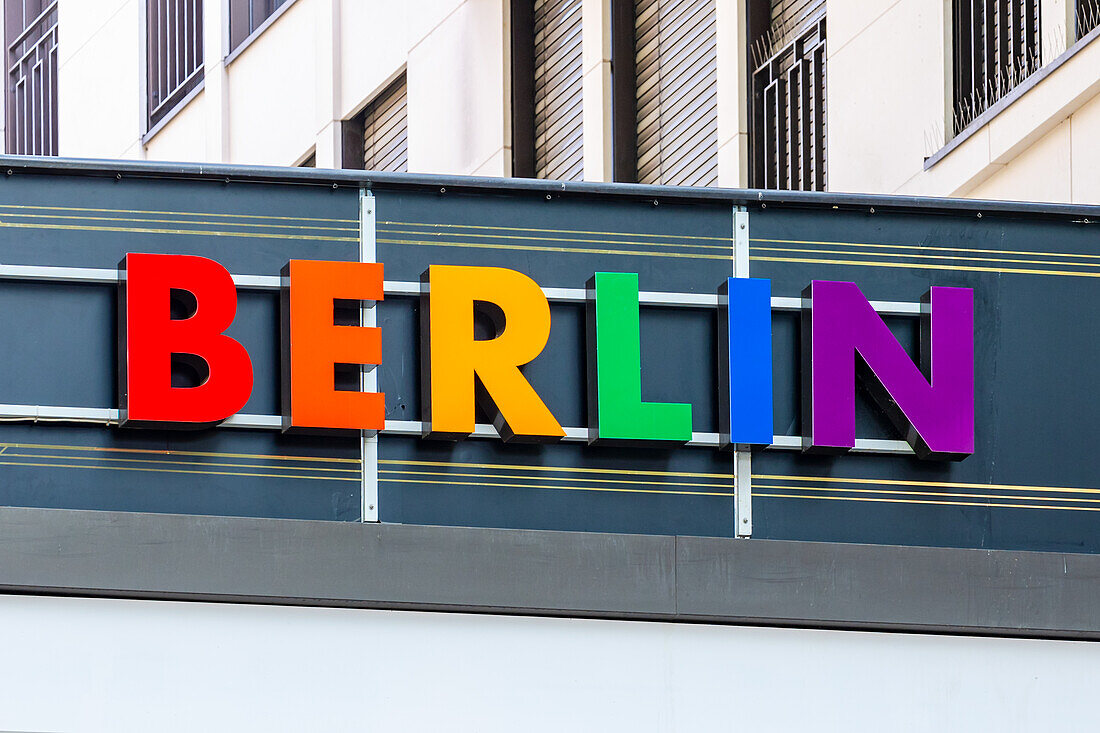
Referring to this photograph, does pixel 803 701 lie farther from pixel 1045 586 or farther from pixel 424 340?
pixel 424 340

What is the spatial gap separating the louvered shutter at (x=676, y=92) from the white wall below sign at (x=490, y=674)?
974cm

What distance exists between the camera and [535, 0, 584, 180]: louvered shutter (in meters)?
25.2

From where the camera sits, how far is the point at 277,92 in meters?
32.8

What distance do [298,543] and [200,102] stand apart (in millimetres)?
23498

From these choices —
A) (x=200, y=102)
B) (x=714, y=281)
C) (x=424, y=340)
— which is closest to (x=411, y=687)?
(x=424, y=340)

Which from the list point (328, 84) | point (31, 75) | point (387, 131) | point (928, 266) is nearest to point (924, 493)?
point (928, 266)

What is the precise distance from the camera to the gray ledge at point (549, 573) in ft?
41.1

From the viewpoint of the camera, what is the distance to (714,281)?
14.2 m

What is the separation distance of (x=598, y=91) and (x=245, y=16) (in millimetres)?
11596

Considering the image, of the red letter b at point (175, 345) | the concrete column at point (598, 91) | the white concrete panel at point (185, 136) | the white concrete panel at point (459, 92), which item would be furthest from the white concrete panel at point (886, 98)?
the white concrete panel at point (185, 136)

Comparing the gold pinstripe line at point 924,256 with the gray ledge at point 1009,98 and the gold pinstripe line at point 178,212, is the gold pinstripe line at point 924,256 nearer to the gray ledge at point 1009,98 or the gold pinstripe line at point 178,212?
the gray ledge at point 1009,98

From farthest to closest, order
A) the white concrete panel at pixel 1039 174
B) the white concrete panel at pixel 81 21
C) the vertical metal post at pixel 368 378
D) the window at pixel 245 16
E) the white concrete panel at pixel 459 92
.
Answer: the white concrete panel at pixel 81 21 < the window at pixel 245 16 < the white concrete panel at pixel 459 92 < the white concrete panel at pixel 1039 174 < the vertical metal post at pixel 368 378

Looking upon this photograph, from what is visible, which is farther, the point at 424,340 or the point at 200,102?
the point at 200,102

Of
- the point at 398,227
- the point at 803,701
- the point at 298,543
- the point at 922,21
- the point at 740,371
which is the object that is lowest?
the point at 803,701
